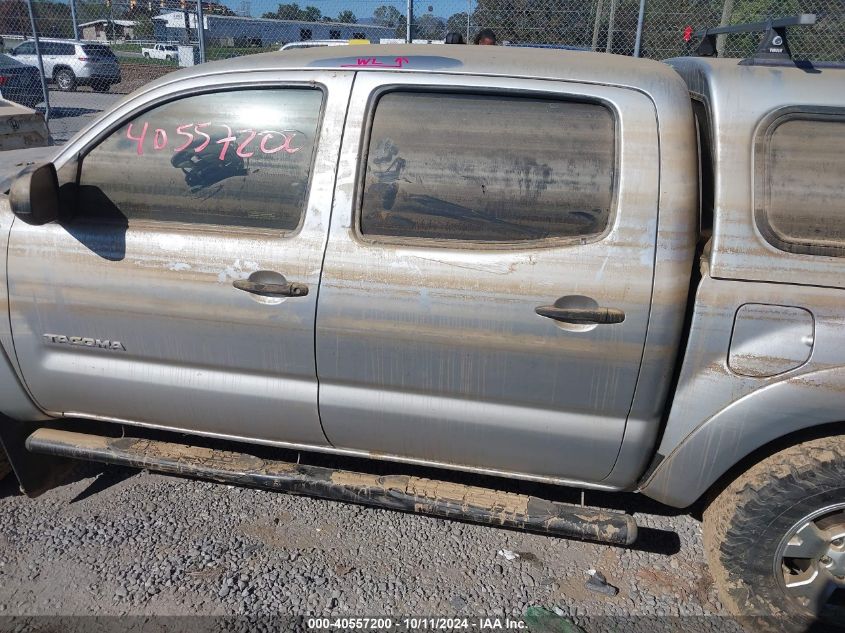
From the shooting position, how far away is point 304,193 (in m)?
2.49

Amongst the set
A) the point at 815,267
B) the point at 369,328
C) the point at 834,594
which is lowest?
the point at 834,594

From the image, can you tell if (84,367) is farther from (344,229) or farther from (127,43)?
(127,43)

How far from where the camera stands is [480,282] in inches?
Answer: 92.0

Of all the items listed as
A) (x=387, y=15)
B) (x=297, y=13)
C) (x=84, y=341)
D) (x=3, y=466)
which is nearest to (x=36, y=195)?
(x=84, y=341)

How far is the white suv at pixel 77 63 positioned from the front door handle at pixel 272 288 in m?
18.1

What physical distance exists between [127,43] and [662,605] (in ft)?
57.5

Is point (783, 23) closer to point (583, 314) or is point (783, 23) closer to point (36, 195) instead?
point (583, 314)

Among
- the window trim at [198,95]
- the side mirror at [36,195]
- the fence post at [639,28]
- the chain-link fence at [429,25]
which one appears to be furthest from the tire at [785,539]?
the fence post at [639,28]

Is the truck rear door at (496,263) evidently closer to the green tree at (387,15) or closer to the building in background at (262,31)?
the green tree at (387,15)

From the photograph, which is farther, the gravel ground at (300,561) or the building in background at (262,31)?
the building in background at (262,31)

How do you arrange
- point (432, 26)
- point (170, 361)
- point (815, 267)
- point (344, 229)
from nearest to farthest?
1. point (815, 267)
2. point (344, 229)
3. point (170, 361)
4. point (432, 26)

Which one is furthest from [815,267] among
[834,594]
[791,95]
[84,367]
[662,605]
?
[84,367]

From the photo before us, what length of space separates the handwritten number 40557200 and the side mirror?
0.33 m

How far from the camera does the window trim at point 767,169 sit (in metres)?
2.18
